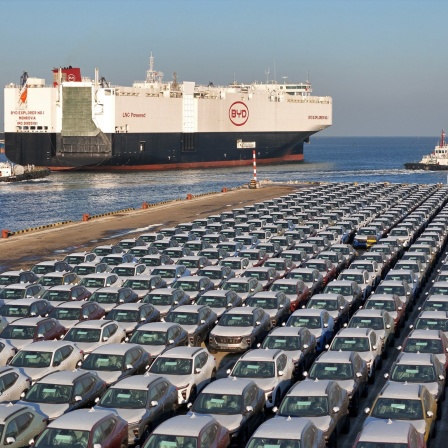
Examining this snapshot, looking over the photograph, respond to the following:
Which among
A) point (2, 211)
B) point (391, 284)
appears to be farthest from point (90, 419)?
point (2, 211)

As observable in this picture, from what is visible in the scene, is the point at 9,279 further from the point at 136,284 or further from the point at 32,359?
the point at 32,359

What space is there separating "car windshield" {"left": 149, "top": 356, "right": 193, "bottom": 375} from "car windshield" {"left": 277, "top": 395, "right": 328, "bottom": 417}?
3.00 metres

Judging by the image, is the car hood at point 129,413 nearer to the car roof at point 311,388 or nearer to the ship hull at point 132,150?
the car roof at point 311,388

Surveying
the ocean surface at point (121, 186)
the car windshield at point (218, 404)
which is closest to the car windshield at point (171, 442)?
the car windshield at point (218, 404)

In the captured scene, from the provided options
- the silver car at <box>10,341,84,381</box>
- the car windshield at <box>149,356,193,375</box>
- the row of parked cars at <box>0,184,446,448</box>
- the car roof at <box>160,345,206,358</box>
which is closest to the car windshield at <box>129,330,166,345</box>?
the row of parked cars at <box>0,184,446,448</box>

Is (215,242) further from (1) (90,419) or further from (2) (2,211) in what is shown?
(2) (2,211)

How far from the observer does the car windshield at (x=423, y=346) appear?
19.1m

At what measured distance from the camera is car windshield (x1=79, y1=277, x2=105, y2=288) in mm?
28031

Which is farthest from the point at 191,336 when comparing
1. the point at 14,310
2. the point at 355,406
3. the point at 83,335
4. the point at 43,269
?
the point at 43,269

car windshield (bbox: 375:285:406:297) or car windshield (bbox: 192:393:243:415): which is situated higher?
car windshield (bbox: 375:285:406:297)

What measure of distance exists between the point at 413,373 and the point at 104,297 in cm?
1074

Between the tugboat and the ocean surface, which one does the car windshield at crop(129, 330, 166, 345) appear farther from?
the tugboat

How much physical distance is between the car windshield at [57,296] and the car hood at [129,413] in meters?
10.7

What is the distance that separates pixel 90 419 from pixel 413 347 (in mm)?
7883
